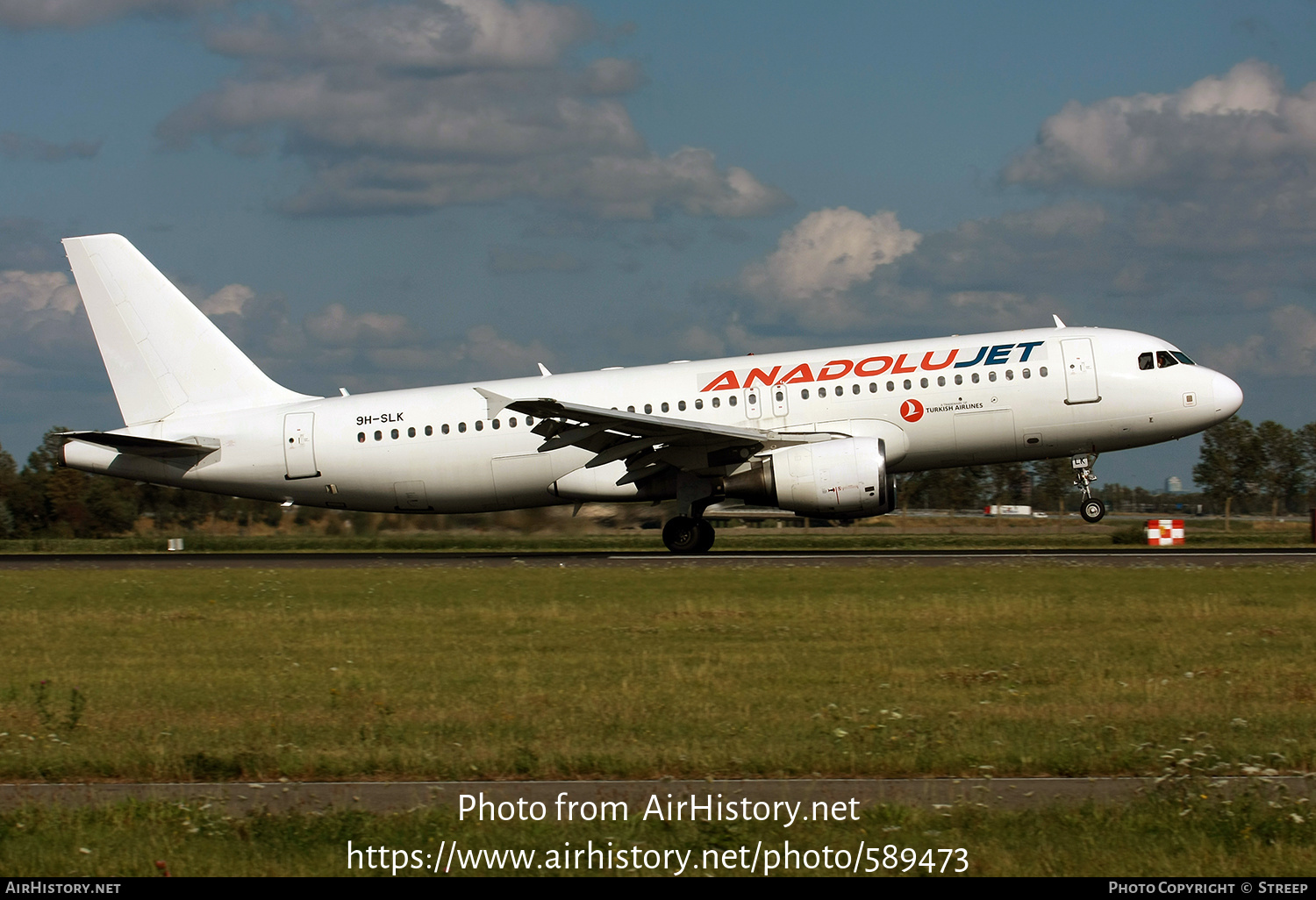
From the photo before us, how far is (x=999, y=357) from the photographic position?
27281mm

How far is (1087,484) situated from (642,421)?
32.6 feet

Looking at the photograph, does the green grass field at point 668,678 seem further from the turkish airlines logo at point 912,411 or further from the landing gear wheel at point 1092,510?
the turkish airlines logo at point 912,411

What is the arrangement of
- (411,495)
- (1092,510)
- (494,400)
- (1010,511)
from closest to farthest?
(494,400) → (1092,510) → (411,495) → (1010,511)

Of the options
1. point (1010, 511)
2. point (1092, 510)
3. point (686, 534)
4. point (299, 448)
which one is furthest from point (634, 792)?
point (1010, 511)

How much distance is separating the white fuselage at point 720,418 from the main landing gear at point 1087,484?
1.38ft

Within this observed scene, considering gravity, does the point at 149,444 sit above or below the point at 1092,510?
above

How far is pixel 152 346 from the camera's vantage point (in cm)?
3078

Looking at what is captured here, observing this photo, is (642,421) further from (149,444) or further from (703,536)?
(149,444)

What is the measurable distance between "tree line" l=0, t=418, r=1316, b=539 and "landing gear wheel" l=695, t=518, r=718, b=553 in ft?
68.7

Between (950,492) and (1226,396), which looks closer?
(1226,396)

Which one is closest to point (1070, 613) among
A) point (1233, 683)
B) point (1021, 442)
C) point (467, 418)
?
point (1233, 683)

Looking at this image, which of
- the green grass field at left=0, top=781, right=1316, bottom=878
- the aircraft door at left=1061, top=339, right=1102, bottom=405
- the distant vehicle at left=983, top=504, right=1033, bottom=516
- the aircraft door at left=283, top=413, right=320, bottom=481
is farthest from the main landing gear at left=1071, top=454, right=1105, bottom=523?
the distant vehicle at left=983, top=504, right=1033, bottom=516
